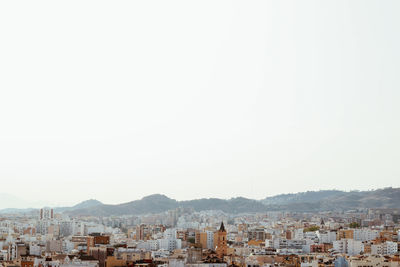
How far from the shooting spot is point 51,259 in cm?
2631

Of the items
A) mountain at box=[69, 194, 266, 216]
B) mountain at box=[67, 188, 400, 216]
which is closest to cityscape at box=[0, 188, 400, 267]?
mountain at box=[69, 194, 266, 216]

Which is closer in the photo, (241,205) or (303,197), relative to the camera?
(241,205)

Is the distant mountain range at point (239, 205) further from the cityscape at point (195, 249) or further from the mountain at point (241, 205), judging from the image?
the cityscape at point (195, 249)

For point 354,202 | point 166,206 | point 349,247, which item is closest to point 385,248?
point 349,247

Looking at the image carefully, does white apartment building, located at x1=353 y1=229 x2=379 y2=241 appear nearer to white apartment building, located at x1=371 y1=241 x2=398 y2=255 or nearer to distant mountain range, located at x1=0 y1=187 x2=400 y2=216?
white apartment building, located at x1=371 y1=241 x2=398 y2=255

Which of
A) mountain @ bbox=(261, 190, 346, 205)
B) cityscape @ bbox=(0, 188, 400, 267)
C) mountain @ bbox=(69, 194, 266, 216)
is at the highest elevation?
mountain @ bbox=(261, 190, 346, 205)

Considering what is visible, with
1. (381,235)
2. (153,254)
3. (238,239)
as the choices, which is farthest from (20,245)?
(381,235)

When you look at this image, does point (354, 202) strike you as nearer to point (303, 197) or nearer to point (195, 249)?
point (303, 197)

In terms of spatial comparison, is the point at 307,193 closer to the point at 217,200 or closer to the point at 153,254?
the point at 217,200

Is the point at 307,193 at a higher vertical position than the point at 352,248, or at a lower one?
higher

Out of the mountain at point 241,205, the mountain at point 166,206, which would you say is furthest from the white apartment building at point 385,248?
the mountain at point 166,206

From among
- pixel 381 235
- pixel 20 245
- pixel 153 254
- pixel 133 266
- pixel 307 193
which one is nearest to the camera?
pixel 133 266

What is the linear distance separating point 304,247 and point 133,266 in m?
13.2

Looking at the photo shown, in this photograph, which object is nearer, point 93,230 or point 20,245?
point 20,245
